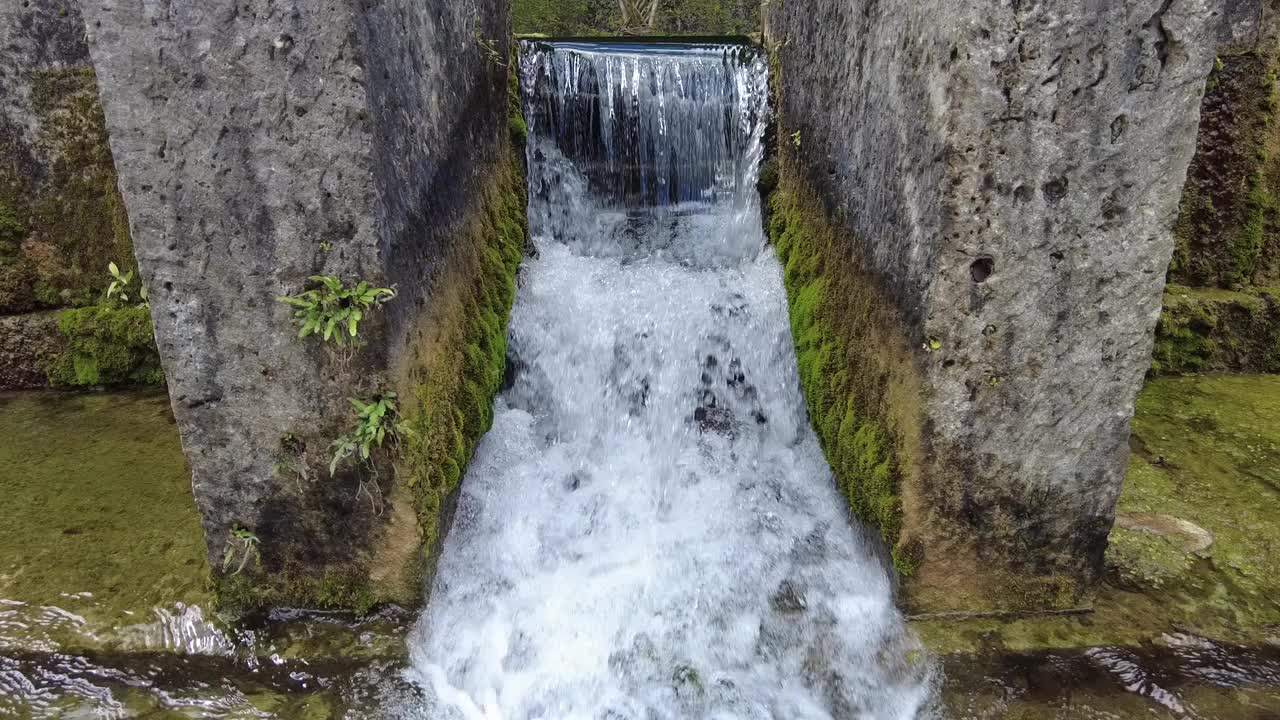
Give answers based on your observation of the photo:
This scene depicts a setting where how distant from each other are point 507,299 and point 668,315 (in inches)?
34.4

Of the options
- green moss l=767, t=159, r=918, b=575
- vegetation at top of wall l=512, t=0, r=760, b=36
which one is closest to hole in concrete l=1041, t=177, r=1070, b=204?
green moss l=767, t=159, r=918, b=575

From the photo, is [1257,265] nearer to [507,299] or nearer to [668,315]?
[668,315]

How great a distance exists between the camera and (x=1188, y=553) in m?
3.03

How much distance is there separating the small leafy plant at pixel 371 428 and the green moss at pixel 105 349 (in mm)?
2640

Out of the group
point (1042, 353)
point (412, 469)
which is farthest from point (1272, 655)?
point (412, 469)

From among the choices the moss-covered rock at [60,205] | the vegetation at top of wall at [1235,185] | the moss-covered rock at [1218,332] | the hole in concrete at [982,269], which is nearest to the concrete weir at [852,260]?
the hole in concrete at [982,269]

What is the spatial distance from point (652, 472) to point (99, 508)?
8.27ft

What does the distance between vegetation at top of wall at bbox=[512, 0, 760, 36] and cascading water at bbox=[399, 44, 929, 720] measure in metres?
11.6

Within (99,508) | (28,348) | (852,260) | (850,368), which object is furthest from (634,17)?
(99,508)

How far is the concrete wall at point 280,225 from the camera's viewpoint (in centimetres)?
222

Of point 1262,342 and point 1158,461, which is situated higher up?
point 1262,342

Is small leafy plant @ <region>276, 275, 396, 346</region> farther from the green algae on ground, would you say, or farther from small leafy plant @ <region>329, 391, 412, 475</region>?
the green algae on ground

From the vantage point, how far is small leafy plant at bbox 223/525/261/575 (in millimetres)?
2738

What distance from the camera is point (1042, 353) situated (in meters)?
2.48
